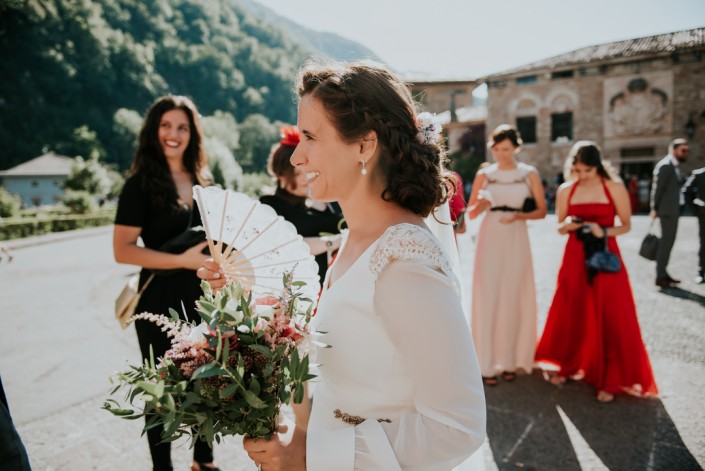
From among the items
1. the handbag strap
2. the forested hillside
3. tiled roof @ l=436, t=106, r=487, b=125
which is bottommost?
the handbag strap

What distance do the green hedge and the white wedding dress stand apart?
81.1 ft

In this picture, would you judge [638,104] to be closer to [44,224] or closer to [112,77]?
[44,224]

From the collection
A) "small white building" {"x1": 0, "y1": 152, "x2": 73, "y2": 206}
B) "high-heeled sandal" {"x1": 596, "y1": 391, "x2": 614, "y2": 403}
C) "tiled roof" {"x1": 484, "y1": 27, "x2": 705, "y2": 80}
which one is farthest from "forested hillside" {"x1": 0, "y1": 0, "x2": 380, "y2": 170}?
"high-heeled sandal" {"x1": 596, "y1": 391, "x2": 614, "y2": 403}

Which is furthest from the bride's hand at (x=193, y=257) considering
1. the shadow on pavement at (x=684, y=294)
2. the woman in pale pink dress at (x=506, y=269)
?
the shadow on pavement at (x=684, y=294)

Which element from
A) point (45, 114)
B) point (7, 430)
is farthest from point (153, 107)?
point (45, 114)

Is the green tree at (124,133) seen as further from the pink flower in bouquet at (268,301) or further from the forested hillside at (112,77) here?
the pink flower in bouquet at (268,301)

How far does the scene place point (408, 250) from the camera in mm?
1258

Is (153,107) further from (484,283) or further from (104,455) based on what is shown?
(484,283)

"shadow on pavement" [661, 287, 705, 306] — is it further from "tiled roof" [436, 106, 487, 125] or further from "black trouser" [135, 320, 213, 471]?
"tiled roof" [436, 106, 487, 125]

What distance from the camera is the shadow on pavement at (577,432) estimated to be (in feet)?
9.67

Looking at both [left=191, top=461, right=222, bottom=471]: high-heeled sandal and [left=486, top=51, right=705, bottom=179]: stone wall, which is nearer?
[left=191, top=461, right=222, bottom=471]: high-heeled sandal

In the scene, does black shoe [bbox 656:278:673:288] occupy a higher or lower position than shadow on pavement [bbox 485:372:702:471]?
higher

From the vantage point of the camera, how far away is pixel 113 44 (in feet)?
233

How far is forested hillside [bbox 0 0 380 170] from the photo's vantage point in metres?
63.2
